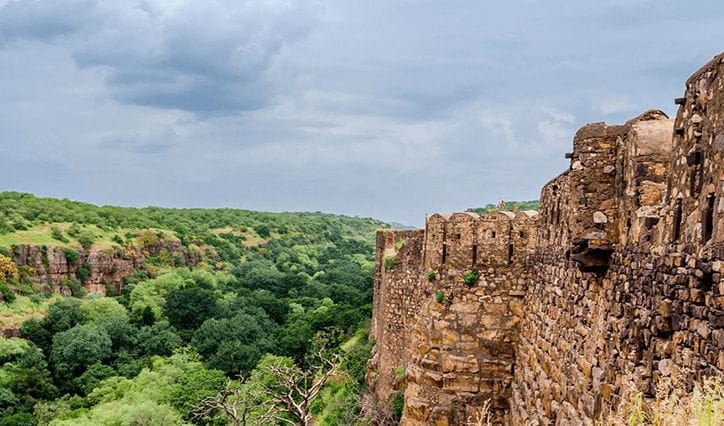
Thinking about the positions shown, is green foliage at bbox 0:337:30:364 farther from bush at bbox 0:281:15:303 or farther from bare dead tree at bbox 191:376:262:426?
bare dead tree at bbox 191:376:262:426

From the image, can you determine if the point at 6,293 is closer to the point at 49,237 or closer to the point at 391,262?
the point at 49,237

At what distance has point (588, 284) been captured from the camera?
215 inches

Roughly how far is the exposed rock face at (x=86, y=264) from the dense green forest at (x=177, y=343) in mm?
963

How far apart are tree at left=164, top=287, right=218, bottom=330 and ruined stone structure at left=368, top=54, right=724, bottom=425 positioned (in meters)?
40.3

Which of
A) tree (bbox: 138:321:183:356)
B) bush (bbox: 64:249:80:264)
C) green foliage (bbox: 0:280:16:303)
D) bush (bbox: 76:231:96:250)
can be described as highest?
bush (bbox: 76:231:96:250)

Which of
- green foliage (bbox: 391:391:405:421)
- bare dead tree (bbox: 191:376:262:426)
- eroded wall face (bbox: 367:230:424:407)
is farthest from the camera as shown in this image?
bare dead tree (bbox: 191:376:262:426)

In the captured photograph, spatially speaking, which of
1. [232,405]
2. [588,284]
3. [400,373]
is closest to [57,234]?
[232,405]

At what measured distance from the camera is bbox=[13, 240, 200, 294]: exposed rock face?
50094mm

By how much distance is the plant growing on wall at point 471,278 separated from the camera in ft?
28.2

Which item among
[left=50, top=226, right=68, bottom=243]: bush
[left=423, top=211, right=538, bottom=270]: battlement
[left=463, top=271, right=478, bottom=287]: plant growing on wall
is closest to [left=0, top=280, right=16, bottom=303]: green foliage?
[left=50, top=226, right=68, bottom=243]: bush

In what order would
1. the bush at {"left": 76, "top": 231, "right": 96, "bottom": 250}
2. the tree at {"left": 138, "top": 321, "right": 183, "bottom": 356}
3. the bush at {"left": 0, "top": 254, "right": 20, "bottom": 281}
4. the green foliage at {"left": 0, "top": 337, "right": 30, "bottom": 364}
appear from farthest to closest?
the bush at {"left": 76, "top": 231, "right": 96, "bottom": 250} → the bush at {"left": 0, "top": 254, "right": 20, "bottom": 281} → the tree at {"left": 138, "top": 321, "right": 183, "bottom": 356} → the green foliage at {"left": 0, "top": 337, "right": 30, "bottom": 364}

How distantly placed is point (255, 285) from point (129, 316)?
52.5ft

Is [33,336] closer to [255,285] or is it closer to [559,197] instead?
[255,285]

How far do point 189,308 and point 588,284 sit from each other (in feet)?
146
